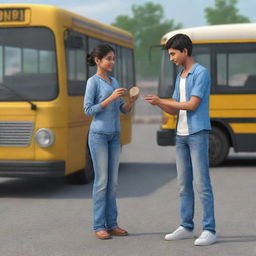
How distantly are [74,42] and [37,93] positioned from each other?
3.66ft

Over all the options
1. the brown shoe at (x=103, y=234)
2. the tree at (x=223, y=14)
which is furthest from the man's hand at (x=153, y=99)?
the tree at (x=223, y=14)

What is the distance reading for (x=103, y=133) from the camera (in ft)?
23.7

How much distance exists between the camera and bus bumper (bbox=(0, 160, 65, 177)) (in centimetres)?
1034

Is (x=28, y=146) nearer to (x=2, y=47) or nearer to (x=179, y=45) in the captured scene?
(x=2, y=47)

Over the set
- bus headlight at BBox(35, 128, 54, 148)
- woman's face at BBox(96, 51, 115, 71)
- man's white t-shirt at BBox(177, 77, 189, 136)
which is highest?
woman's face at BBox(96, 51, 115, 71)

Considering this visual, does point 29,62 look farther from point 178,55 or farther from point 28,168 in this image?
point 178,55

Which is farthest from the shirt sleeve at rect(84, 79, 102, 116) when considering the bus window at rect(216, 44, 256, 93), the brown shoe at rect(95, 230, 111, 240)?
the bus window at rect(216, 44, 256, 93)

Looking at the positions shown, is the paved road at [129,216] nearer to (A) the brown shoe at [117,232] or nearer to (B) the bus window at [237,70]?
(A) the brown shoe at [117,232]

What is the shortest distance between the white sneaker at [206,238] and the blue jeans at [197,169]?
0.05m

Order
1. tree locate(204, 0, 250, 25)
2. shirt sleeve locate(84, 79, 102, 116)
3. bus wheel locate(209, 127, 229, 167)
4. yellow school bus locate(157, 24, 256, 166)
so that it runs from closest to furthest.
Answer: shirt sleeve locate(84, 79, 102, 116), yellow school bus locate(157, 24, 256, 166), bus wheel locate(209, 127, 229, 167), tree locate(204, 0, 250, 25)

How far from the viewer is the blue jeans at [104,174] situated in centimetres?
726

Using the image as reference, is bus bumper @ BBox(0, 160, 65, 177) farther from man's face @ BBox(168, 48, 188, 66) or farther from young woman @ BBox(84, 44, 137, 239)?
man's face @ BBox(168, 48, 188, 66)

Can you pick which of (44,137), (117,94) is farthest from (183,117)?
(44,137)

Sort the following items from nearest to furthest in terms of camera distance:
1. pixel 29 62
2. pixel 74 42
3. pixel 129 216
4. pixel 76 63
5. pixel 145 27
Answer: pixel 129 216 < pixel 29 62 < pixel 74 42 < pixel 76 63 < pixel 145 27
